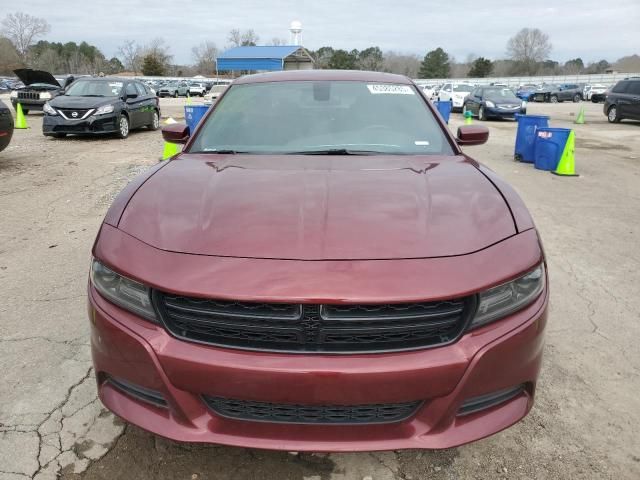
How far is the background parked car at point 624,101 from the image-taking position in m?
18.4

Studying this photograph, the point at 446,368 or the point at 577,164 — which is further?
the point at 577,164

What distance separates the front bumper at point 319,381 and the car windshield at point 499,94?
21.0 metres

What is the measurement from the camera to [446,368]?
66.2 inches

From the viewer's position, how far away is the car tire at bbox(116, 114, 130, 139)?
12.3 meters

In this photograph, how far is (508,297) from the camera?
1.85 metres

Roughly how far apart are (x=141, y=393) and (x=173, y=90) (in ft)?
165

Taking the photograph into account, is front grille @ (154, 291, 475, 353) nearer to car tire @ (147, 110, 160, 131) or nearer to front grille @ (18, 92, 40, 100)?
car tire @ (147, 110, 160, 131)

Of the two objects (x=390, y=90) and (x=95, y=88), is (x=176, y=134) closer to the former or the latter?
(x=390, y=90)

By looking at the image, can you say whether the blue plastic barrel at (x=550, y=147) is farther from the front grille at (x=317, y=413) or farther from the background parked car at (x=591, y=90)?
the background parked car at (x=591, y=90)

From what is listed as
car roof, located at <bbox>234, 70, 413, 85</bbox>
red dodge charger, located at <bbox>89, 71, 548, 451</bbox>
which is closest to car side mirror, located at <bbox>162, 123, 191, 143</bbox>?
car roof, located at <bbox>234, 70, 413, 85</bbox>

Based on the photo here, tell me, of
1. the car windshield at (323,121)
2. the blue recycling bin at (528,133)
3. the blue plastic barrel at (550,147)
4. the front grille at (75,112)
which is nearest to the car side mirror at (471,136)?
the car windshield at (323,121)

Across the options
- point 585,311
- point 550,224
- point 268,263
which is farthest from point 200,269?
point 550,224

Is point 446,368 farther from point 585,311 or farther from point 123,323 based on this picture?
point 585,311

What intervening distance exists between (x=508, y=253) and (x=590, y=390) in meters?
1.37
